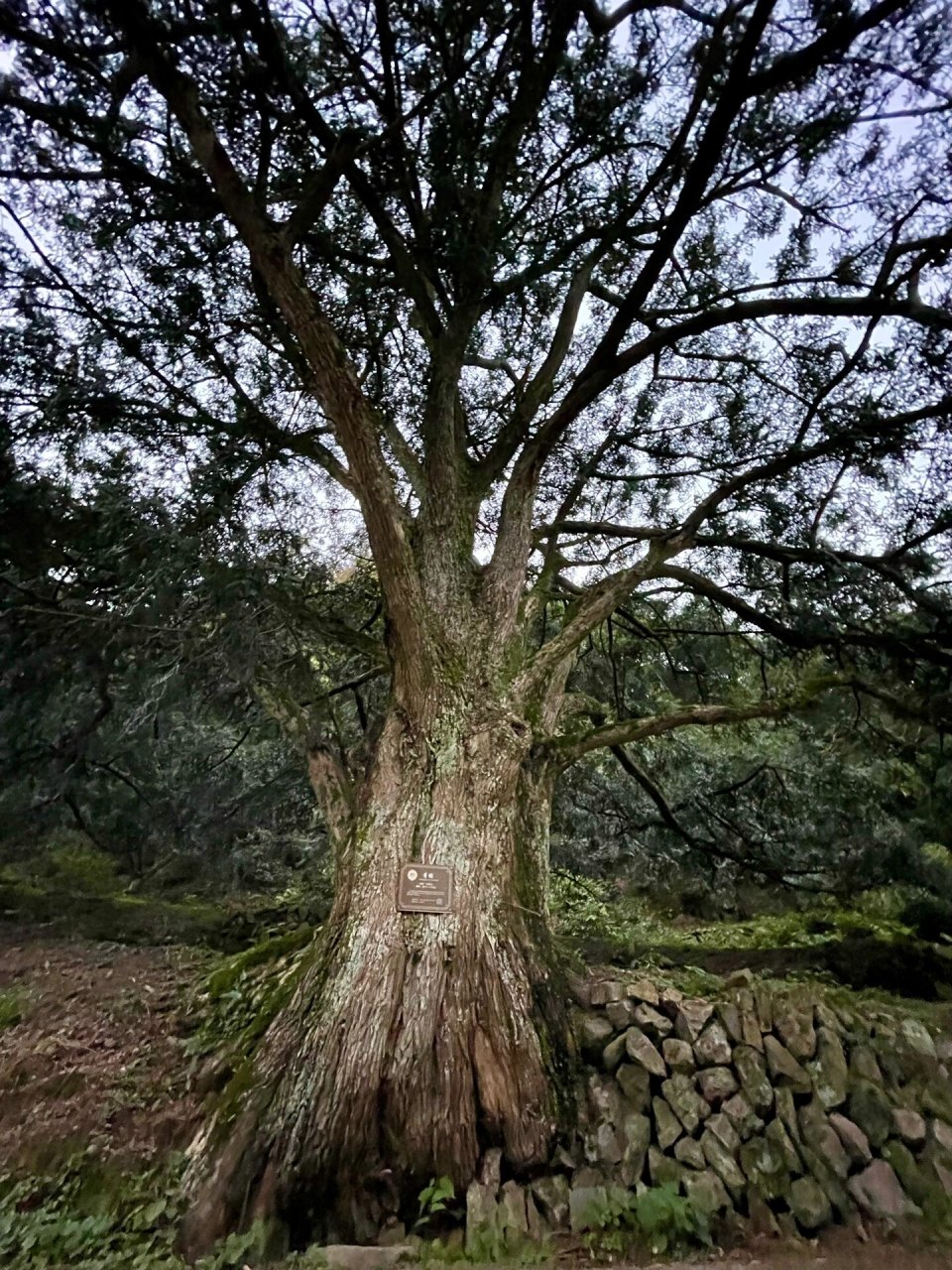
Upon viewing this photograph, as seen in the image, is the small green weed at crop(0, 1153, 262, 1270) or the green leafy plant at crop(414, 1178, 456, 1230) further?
the green leafy plant at crop(414, 1178, 456, 1230)

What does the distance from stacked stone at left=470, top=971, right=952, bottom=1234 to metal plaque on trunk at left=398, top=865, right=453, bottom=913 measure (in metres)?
1.03

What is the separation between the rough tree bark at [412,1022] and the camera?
Result: 3.08 metres

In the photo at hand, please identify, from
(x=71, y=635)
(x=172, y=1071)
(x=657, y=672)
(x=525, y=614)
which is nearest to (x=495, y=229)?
(x=525, y=614)

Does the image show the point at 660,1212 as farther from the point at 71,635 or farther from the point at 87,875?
the point at 87,875

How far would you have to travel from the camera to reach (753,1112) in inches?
140

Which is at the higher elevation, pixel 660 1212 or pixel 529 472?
pixel 529 472

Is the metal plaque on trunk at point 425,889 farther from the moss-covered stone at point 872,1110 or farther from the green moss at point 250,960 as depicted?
the moss-covered stone at point 872,1110

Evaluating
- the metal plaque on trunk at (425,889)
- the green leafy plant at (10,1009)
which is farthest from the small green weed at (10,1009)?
the metal plaque on trunk at (425,889)

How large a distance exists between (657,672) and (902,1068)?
14.4ft

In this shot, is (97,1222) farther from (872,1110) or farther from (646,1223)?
(872,1110)

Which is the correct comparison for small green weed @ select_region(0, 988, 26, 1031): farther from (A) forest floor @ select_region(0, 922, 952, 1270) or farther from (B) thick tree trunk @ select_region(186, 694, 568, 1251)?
(B) thick tree trunk @ select_region(186, 694, 568, 1251)

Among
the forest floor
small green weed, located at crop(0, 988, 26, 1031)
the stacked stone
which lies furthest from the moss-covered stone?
small green weed, located at crop(0, 988, 26, 1031)

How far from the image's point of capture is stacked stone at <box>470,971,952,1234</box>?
326cm

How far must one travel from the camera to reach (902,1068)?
3799 millimetres
